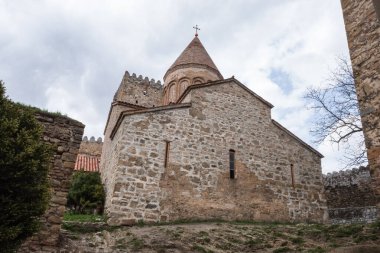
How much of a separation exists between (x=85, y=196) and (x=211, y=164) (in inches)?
188

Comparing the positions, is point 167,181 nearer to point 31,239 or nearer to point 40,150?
point 31,239

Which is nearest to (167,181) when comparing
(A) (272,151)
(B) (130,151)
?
Answer: (B) (130,151)

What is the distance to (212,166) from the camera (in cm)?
1281

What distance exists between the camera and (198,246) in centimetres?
859

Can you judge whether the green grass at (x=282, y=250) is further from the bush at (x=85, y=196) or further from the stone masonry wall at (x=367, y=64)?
the bush at (x=85, y=196)

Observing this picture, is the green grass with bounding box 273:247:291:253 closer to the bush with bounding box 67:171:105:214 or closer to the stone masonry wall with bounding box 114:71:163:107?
the bush with bounding box 67:171:105:214

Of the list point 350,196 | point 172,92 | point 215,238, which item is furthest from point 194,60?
point 215,238

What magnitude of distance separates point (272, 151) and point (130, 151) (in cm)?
611

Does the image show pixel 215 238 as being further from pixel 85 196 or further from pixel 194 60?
pixel 194 60

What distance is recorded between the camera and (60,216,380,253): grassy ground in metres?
8.20

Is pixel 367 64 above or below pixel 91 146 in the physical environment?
below

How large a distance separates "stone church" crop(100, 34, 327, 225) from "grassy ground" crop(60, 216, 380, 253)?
1.28 m

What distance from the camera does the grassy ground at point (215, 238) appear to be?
26.9 feet

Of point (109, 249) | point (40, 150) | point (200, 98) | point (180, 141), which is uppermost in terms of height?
point (200, 98)
